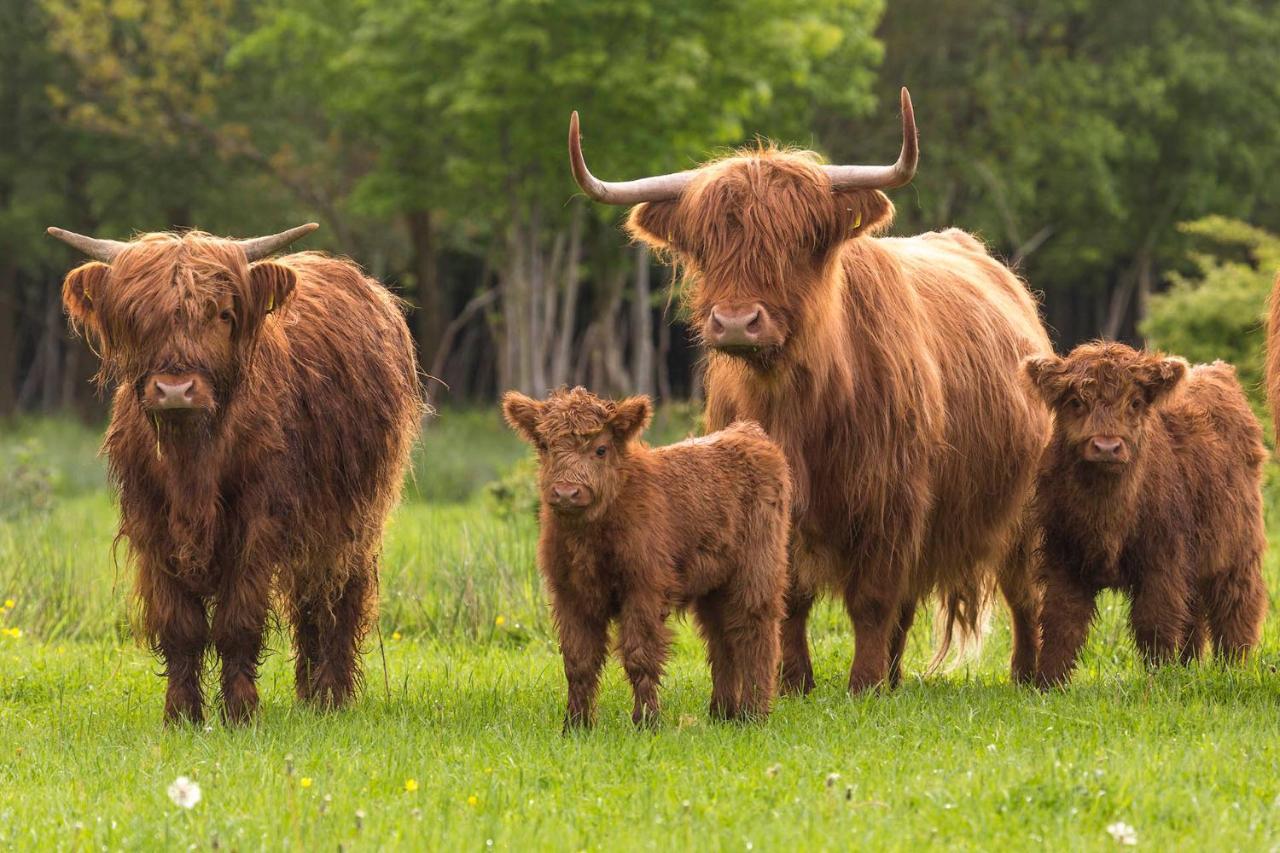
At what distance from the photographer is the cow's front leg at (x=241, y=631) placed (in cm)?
606

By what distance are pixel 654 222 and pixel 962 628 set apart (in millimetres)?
2503

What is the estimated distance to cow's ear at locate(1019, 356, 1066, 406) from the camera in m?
6.26

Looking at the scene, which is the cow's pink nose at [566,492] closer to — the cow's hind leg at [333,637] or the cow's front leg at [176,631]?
the cow's front leg at [176,631]

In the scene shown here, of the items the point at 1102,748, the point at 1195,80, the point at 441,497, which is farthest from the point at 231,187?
the point at 1102,748

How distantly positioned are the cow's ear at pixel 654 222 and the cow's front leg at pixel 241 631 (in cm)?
185

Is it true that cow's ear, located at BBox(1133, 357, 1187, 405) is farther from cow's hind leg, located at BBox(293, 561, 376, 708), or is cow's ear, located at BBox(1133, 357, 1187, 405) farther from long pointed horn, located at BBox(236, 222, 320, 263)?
cow's hind leg, located at BBox(293, 561, 376, 708)

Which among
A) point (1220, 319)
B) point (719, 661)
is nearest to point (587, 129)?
point (1220, 319)

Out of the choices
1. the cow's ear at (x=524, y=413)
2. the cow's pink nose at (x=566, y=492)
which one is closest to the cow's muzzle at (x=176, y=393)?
the cow's ear at (x=524, y=413)

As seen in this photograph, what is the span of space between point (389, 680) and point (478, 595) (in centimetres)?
158

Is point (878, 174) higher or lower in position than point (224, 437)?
higher

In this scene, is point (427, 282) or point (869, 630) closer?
point (869, 630)

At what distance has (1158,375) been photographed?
6.16 m

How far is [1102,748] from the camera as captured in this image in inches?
200

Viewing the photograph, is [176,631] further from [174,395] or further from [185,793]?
[185,793]
